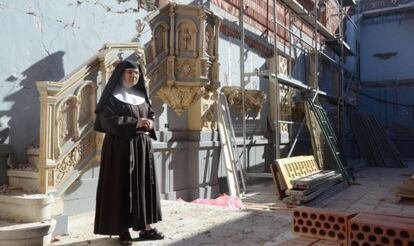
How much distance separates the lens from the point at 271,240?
3713mm

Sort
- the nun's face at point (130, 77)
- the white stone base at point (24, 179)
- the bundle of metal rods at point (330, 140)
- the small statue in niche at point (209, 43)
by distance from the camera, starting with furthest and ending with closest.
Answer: the bundle of metal rods at point (330, 140), the small statue in niche at point (209, 43), the white stone base at point (24, 179), the nun's face at point (130, 77)

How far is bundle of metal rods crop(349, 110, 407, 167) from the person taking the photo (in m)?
14.8

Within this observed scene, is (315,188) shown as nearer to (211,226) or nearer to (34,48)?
(211,226)

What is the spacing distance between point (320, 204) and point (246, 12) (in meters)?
4.98

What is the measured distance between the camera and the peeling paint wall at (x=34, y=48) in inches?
181

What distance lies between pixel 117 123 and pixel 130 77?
18.6 inches

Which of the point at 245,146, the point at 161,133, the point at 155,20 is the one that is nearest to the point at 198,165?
the point at 161,133

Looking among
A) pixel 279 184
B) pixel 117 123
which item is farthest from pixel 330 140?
pixel 117 123

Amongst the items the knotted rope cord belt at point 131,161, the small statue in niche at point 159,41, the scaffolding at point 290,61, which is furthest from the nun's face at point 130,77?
the scaffolding at point 290,61

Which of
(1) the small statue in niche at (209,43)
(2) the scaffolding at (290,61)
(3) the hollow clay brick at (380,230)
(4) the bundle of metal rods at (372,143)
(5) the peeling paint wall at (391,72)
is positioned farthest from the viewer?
(5) the peeling paint wall at (391,72)

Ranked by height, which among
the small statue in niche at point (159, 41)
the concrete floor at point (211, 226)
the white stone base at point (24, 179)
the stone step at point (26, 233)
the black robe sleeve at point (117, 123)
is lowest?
the concrete floor at point (211, 226)

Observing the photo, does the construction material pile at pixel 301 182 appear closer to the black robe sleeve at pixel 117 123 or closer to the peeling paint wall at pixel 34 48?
the peeling paint wall at pixel 34 48

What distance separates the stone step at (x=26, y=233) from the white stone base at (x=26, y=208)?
0.07m

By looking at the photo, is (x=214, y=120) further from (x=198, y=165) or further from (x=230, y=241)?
(x=230, y=241)
